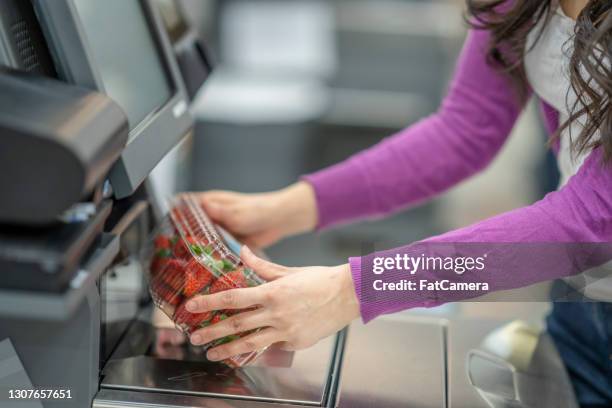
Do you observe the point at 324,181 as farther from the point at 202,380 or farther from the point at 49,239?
the point at 49,239

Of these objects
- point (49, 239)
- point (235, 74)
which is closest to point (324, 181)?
point (49, 239)

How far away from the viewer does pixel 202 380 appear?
102cm

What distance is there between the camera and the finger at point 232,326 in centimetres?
94

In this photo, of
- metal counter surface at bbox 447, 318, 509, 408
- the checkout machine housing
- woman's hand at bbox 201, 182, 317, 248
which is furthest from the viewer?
woman's hand at bbox 201, 182, 317, 248

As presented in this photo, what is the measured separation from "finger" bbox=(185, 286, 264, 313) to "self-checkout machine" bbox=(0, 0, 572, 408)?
11 centimetres

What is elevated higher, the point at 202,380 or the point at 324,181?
the point at 324,181

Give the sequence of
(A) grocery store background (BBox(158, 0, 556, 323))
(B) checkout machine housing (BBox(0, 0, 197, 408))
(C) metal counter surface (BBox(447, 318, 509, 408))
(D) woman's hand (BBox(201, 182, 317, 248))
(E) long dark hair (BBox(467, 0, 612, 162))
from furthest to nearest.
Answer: (A) grocery store background (BBox(158, 0, 556, 323))
(D) woman's hand (BBox(201, 182, 317, 248))
(C) metal counter surface (BBox(447, 318, 509, 408))
(E) long dark hair (BBox(467, 0, 612, 162))
(B) checkout machine housing (BBox(0, 0, 197, 408))

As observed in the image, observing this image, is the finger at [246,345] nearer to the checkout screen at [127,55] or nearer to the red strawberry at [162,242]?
the red strawberry at [162,242]

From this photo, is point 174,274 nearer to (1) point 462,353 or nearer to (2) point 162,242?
(2) point 162,242

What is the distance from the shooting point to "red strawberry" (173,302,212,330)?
98 centimetres

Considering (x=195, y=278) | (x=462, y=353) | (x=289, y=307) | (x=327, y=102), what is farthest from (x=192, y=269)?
(x=327, y=102)

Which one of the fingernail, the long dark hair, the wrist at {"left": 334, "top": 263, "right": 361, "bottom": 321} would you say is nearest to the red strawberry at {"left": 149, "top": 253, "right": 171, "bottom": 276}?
the fingernail

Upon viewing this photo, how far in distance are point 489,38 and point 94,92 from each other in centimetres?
62

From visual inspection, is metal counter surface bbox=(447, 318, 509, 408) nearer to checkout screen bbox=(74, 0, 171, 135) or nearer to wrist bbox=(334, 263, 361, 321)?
wrist bbox=(334, 263, 361, 321)
